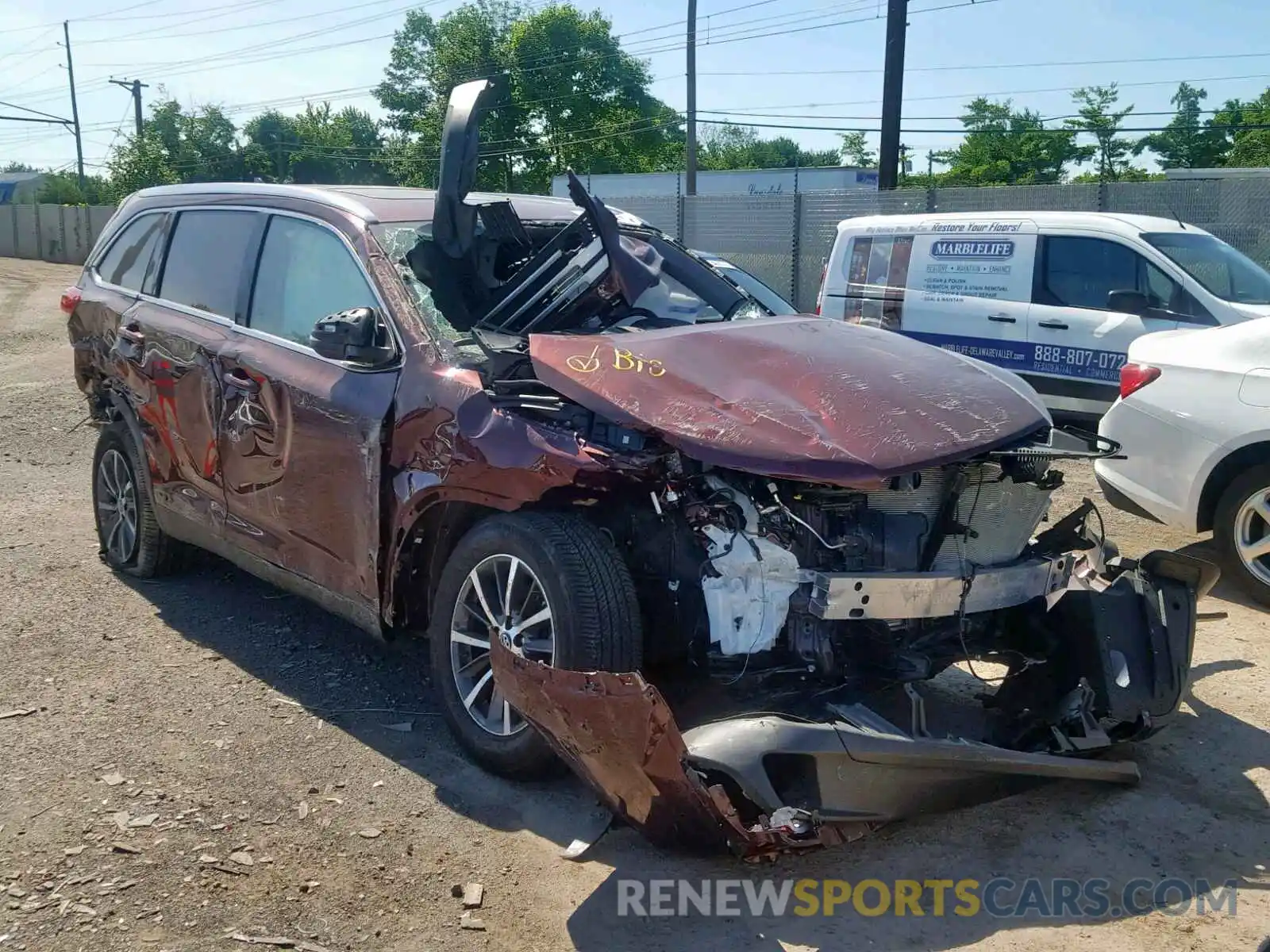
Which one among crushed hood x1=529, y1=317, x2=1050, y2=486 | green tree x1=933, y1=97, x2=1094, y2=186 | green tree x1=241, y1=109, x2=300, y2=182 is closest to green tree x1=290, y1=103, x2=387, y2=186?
green tree x1=241, y1=109, x2=300, y2=182

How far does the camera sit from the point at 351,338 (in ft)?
13.3

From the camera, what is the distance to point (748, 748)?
3072mm

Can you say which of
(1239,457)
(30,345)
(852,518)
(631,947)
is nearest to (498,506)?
(852,518)

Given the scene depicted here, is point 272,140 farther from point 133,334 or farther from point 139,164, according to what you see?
point 133,334

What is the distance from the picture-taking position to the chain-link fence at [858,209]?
558 inches

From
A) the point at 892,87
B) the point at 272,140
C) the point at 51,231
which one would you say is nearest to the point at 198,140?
the point at 272,140

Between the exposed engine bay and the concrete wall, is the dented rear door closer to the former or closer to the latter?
the exposed engine bay

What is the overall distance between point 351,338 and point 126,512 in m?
2.62

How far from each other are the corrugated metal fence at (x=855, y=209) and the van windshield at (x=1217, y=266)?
502 cm

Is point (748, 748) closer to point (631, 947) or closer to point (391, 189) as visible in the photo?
point (631, 947)

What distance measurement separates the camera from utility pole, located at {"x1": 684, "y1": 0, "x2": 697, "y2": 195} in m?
28.6

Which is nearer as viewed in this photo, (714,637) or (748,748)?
(748,748)

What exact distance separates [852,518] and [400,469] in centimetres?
157

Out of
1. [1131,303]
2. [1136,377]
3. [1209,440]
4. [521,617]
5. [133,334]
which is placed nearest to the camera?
[521,617]
